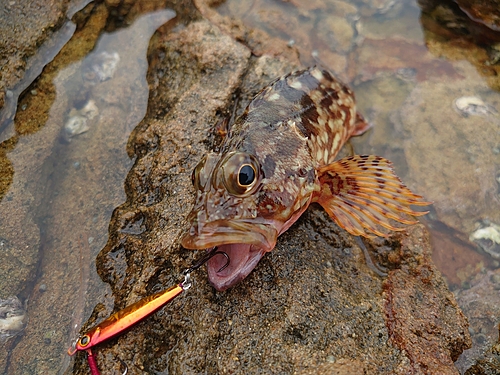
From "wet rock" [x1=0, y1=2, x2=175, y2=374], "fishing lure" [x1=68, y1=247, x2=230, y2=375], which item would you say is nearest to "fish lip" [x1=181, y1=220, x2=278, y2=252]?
"fishing lure" [x1=68, y1=247, x2=230, y2=375]

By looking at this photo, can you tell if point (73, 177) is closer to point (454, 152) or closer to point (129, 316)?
point (129, 316)

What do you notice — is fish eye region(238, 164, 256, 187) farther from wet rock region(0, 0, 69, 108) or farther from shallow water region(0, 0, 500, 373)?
wet rock region(0, 0, 69, 108)

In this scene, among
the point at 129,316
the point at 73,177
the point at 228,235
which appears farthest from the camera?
the point at 73,177

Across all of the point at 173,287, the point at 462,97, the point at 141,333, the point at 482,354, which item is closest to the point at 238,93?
the point at 173,287

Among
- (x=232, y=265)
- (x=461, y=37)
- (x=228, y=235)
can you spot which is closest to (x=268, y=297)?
(x=232, y=265)

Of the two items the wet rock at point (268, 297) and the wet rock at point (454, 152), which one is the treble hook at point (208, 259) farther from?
the wet rock at point (454, 152)

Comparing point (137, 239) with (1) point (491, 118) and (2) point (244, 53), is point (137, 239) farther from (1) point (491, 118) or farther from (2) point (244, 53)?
(1) point (491, 118)

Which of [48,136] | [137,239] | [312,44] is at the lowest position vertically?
[312,44]
